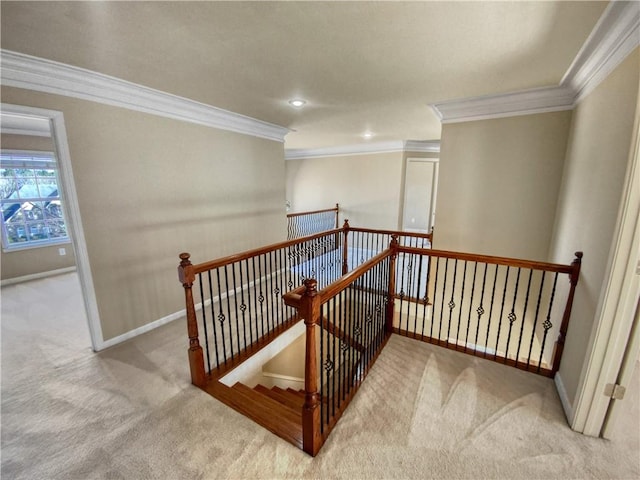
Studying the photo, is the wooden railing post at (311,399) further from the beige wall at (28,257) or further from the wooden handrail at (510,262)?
the beige wall at (28,257)

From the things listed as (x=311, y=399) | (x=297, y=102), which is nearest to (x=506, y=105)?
(x=297, y=102)

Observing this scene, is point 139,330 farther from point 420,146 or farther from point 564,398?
point 420,146

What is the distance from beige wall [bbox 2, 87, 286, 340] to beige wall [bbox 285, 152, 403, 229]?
3.40 meters

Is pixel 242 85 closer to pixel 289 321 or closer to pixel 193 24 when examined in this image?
pixel 193 24

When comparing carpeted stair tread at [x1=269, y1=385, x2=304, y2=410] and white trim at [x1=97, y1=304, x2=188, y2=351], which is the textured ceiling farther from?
carpeted stair tread at [x1=269, y1=385, x2=304, y2=410]

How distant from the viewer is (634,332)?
140 centimetres

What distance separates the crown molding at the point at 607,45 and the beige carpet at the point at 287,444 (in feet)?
7.40

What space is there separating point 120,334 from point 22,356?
81 cm

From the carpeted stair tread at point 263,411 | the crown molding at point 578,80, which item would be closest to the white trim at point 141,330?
the carpeted stair tread at point 263,411

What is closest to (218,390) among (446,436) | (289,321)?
(289,321)

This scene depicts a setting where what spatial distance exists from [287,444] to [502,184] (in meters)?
3.31

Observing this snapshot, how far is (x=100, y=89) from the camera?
2273 mm

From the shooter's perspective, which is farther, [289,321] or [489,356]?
[289,321]

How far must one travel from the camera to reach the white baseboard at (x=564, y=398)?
163 centimetres
